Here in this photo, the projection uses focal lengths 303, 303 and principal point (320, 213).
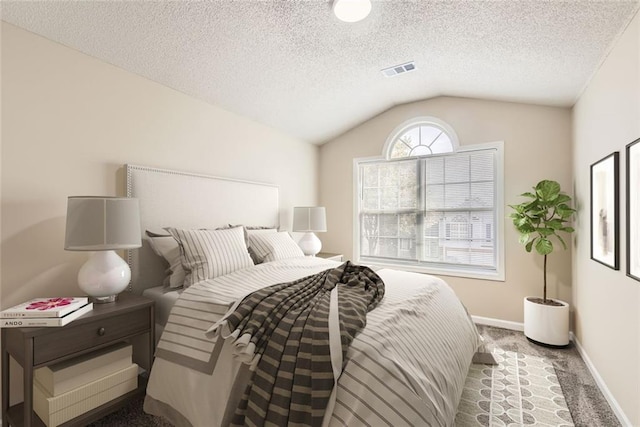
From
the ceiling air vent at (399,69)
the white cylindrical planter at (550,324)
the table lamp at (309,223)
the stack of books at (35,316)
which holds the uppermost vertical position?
the ceiling air vent at (399,69)

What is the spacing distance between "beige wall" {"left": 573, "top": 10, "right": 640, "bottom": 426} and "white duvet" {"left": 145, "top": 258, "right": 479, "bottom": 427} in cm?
85

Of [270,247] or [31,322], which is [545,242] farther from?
[31,322]

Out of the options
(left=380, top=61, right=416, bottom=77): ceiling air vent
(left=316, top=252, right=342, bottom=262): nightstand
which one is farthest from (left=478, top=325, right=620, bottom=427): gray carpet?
(left=380, top=61, right=416, bottom=77): ceiling air vent

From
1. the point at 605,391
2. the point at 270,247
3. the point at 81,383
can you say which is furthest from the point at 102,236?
the point at 605,391

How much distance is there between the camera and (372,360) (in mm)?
1270

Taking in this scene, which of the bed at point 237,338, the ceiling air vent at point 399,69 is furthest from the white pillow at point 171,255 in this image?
the ceiling air vent at point 399,69

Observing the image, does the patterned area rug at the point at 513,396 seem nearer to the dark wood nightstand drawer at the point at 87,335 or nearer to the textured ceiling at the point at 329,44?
the dark wood nightstand drawer at the point at 87,335

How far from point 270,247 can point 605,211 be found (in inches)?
106

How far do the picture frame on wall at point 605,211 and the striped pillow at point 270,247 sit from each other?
2.49 meters

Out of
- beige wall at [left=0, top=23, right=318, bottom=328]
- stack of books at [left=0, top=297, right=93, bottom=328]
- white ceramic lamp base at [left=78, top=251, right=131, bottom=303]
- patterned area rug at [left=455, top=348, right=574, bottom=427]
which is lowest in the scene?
patterned area rug at [left=455, top=348, right=574, bottom=427]

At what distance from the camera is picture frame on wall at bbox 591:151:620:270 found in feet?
6.52

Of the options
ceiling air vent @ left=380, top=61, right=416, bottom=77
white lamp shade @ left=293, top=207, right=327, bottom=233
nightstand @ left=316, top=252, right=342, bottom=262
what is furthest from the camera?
nightstand @ left=316, top=252, right=342, bottom=262

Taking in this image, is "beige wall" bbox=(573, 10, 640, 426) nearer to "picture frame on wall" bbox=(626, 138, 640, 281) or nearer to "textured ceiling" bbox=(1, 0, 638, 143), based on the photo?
"picture frame on wall" bbox=(626, 138, 640, 281)

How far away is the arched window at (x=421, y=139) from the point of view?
3.97 metres
